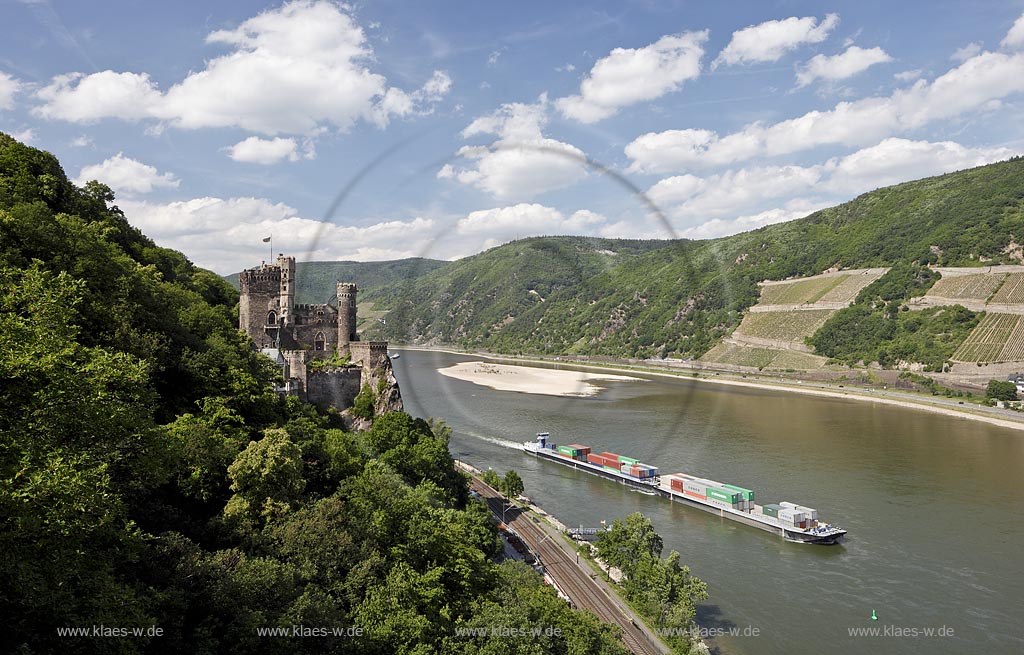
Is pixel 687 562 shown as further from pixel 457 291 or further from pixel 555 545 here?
pixel 457 291

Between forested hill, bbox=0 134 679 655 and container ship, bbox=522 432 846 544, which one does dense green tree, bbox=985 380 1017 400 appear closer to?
container ship, bbox=522 432 846 544

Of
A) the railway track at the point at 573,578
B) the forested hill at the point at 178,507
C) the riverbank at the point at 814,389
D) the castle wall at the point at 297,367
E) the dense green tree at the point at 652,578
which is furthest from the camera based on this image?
the riverbank at the point at 814,389

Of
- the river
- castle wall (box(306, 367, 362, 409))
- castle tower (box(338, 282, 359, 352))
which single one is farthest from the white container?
castle tower (box(338, 282, 359, 352))

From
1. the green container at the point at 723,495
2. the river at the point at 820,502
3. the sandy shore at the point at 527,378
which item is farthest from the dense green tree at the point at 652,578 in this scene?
the sandy shore at the point at 527,378

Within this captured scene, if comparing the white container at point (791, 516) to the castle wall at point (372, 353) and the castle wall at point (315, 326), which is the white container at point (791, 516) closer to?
the castle wall at point (372, 353)

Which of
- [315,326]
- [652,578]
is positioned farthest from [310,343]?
[652,578]

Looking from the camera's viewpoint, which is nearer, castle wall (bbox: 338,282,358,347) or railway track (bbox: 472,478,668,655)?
railway track (bbox: 472,478,668,655)
